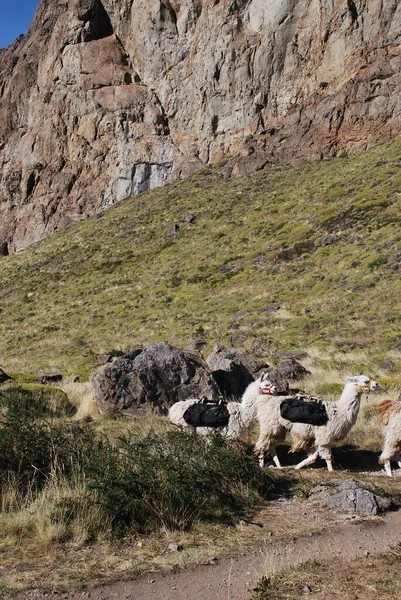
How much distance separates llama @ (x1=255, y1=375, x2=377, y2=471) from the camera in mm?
7816

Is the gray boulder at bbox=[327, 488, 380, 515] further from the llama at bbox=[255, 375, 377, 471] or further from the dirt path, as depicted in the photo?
the llama at bbox=[255, 375, 377, 471]

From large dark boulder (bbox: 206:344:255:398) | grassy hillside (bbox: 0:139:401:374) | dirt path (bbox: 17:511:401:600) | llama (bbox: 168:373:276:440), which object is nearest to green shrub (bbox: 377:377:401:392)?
large dark boulder (bbox: 206:344:255:398)

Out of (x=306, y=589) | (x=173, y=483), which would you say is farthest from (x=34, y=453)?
(x=306, y=589)

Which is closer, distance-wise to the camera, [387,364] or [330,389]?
[330,389]

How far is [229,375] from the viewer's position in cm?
1227

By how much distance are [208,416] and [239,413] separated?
0.57 meters

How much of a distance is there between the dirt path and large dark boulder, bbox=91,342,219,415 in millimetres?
5846

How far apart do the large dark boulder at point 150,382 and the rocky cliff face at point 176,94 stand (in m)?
44.4

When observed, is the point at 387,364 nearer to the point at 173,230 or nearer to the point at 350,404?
the point at 350,404

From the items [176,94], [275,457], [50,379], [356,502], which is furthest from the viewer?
[176,94]

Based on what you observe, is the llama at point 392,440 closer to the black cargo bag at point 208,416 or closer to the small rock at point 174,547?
the black cargo bag at point 208,416

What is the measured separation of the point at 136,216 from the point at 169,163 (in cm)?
1383

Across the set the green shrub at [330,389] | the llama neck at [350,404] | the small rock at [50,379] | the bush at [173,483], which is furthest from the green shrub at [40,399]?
the green shrub at [330,389]

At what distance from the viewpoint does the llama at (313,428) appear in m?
7.82
